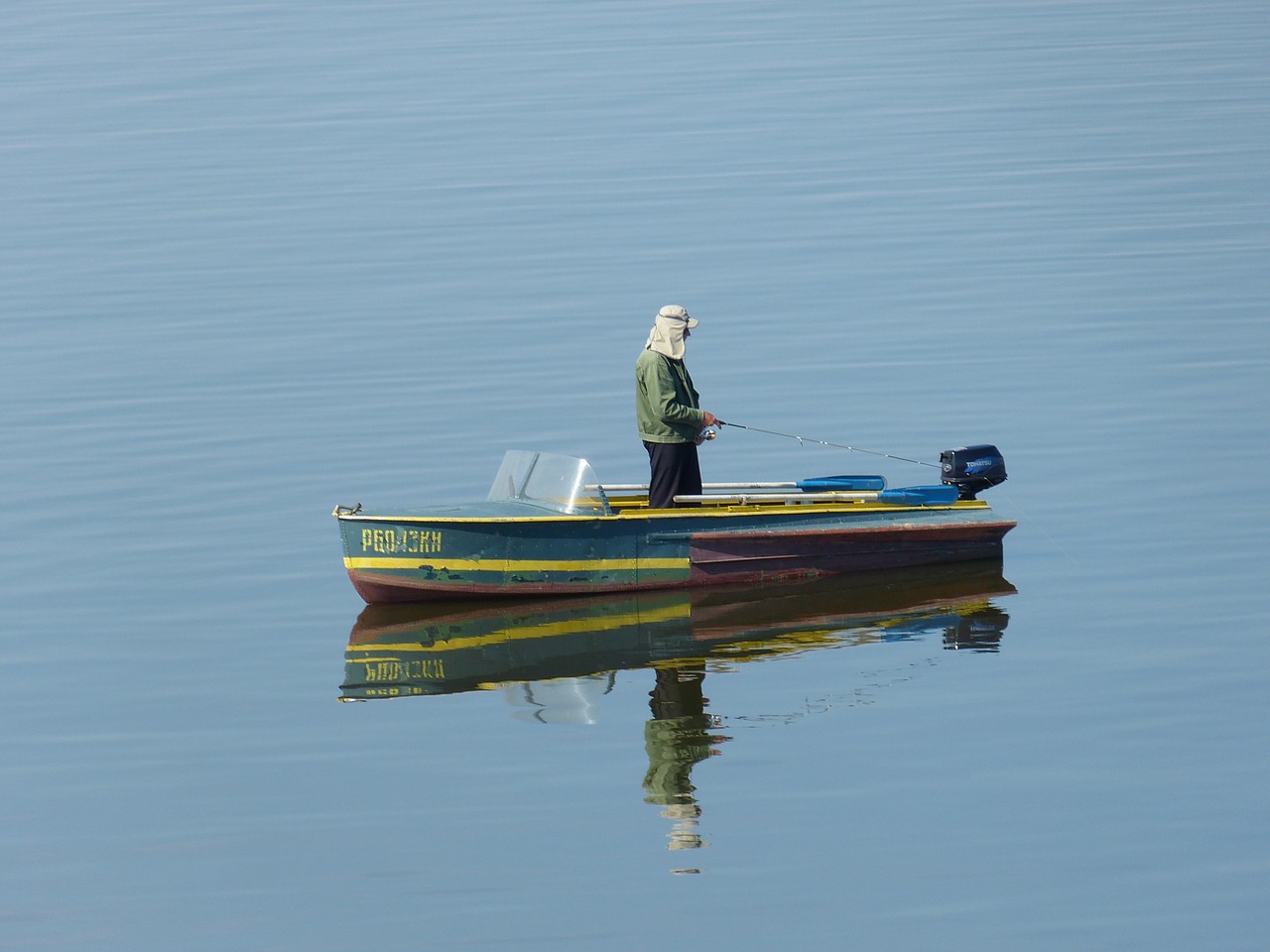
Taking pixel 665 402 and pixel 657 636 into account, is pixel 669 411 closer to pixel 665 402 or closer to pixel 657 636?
pixel 665 402

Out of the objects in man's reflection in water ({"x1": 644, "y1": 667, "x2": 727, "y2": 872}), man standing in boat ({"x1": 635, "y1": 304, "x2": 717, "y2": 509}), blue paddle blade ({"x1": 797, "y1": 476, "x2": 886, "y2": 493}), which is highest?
man standing in boat ({"x1": 635, "y1": 304, "x2": 717, "y2": 509})

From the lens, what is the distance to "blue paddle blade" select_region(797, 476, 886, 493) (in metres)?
15.6

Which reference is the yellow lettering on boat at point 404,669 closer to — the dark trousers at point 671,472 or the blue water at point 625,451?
the blue water at point 625,451

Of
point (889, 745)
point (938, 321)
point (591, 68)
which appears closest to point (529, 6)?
point (591, 68)

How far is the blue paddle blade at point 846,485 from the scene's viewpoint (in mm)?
15641

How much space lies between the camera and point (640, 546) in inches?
587

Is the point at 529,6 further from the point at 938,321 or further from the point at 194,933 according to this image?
the point at 194,933

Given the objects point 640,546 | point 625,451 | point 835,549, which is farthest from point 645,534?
point 625,451

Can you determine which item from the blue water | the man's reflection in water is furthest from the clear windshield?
the man's reflection in water

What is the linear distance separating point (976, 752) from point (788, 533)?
398cm

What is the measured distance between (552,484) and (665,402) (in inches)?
42.3

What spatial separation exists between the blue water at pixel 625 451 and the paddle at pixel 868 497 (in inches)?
32.7

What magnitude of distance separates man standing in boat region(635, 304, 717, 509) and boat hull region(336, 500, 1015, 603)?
0.37 m

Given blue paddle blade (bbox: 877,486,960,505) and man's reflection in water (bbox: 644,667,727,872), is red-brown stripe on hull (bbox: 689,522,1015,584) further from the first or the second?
man's reflection in water (bbox: 644,667,727,872)
